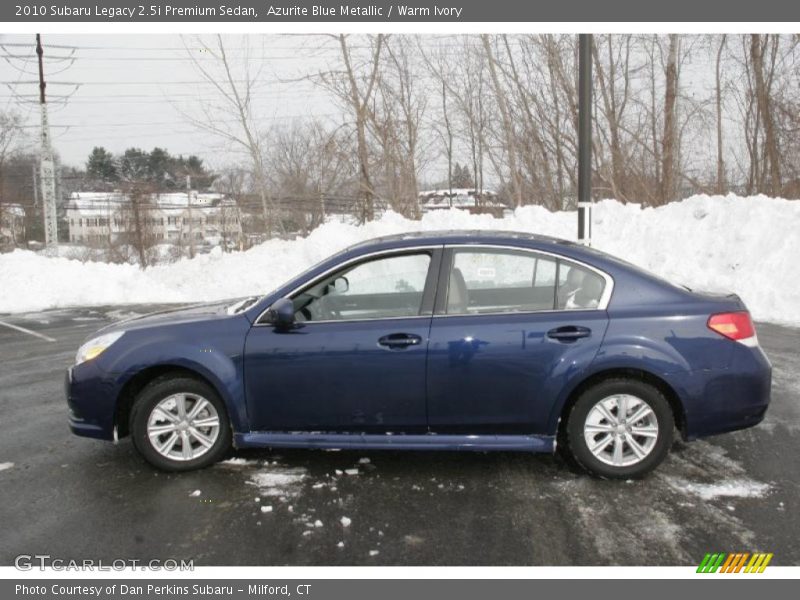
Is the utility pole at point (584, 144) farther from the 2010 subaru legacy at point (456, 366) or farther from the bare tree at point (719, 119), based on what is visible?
the bare tree at point (719, 119)

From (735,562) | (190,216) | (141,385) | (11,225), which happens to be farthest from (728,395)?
(11,225)

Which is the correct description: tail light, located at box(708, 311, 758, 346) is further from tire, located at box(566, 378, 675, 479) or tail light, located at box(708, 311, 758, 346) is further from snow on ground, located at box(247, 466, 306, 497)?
snow on ground, located at box(247, 466, 306, 497)

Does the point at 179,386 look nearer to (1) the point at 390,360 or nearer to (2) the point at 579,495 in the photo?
(1) the point at 390,360

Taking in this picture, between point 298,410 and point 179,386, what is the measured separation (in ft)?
2.75

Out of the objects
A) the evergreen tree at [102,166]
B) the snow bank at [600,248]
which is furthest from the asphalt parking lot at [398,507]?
the evergreen tree at [102,166]

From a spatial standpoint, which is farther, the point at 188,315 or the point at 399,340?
the point at 188,315

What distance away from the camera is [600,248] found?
45.0ft

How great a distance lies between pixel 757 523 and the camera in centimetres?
353

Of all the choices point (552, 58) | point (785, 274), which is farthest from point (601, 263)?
point (552, 58)

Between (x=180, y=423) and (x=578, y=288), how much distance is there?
2811 mm

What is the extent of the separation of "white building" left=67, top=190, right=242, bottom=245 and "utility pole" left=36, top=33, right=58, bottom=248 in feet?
10.5

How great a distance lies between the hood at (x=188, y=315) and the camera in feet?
14.6

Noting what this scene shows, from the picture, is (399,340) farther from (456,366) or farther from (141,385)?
(141,385)

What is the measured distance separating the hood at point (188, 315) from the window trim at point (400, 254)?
41cm
